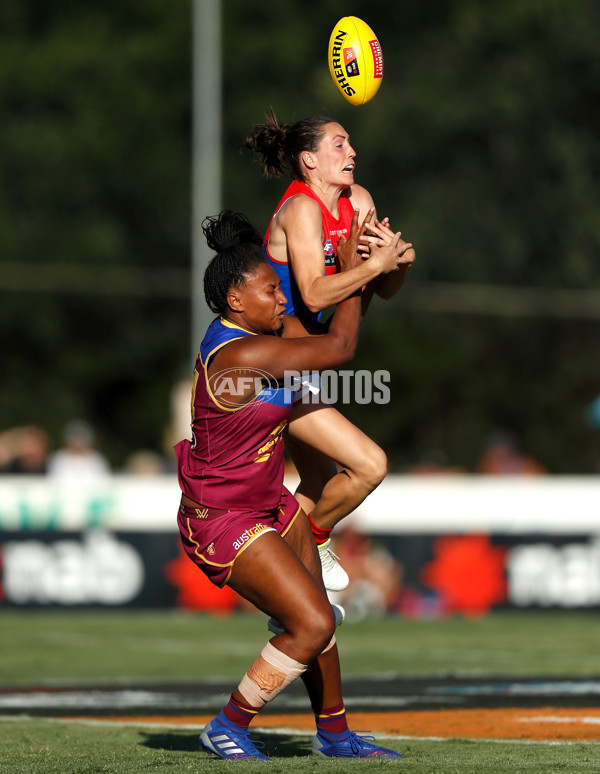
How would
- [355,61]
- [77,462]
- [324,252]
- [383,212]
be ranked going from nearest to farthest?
[324,252]
[355,61]
[77,462]
[383,212]

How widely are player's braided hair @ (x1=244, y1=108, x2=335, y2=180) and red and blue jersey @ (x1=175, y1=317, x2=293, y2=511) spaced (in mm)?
1040

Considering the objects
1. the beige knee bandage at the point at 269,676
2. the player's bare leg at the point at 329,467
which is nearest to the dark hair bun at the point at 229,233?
the player's bare leg at the point at 329,467

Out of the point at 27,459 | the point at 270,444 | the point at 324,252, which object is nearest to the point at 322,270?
the point at 324,252

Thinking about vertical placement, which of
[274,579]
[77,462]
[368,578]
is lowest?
[368,578]

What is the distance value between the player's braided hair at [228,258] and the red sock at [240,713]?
Answer: 1750mm

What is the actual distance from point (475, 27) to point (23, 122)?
11132mm

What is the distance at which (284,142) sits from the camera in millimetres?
6844

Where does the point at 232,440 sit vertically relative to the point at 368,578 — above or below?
above

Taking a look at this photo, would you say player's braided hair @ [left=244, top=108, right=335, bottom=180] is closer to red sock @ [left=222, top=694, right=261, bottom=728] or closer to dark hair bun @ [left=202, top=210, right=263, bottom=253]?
dark hair bun @ [left=202, top=210, right=263, bottom=253]

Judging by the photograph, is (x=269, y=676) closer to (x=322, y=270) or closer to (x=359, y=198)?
(x=322, y=270)

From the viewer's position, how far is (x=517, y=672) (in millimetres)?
11039

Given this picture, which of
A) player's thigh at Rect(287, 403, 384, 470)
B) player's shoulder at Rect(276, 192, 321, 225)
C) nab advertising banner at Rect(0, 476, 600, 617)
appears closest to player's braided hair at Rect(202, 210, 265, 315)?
player's shoulder at Rect(276, 192, 321, 225)

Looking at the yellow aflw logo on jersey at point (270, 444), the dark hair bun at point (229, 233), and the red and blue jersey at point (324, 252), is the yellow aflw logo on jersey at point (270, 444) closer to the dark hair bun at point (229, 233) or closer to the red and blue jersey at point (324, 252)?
the red and blue jersey at point (324, 252)

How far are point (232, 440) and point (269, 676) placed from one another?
1045mm
